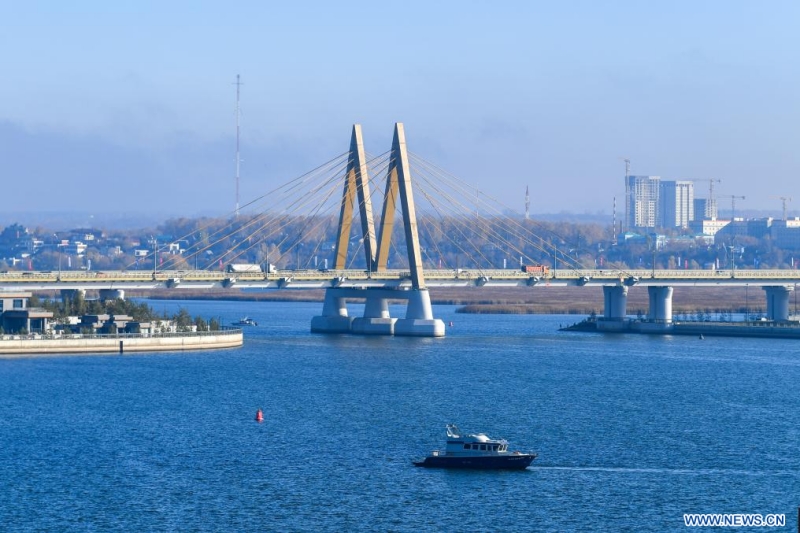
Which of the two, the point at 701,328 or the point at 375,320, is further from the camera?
the point at 701,328

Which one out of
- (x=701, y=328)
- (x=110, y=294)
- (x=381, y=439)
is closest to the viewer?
(x=381, y=439)

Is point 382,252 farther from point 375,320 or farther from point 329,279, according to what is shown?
point 375,320

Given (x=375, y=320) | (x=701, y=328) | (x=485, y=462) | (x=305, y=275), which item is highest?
(x=305, y=275)

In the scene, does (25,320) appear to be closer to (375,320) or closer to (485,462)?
(375,320)

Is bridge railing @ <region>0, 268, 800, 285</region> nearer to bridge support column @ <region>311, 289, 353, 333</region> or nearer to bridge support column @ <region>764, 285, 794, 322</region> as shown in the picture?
bridge support column @ <region>764, 285, 794, 322</region>

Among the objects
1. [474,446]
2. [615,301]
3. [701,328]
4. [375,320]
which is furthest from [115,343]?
[701,328]

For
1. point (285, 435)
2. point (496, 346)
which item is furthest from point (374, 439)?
point (496, 346)

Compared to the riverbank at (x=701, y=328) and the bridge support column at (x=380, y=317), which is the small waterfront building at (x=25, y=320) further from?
the riverbank at (x=701, y=328)

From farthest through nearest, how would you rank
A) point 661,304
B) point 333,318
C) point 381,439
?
1. point 661,304
2. point 333,318
3. point 381,439

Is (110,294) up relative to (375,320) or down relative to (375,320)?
up
